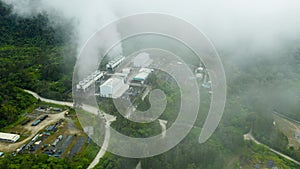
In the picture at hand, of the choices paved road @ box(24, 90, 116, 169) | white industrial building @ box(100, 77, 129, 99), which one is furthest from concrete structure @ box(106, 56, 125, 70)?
paved road @ box(24, 90, 116, 169)

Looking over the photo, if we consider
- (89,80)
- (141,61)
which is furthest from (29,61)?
(141,61)

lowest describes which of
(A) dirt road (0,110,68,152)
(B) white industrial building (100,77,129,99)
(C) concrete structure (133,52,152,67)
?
(A) dirt road (0,110,68,152)

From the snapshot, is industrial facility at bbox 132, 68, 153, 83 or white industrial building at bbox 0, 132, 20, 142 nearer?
white industrial building at bbox 0, 132, 20, 142

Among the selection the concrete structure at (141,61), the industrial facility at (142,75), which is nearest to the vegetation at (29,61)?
the industrial facility at (142,75)

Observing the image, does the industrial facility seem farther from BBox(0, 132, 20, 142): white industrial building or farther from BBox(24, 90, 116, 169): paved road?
BBox(0, 132, 20, 142): white industrial building

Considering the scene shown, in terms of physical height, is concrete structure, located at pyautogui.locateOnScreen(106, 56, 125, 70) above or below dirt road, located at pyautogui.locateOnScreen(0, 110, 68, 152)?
above

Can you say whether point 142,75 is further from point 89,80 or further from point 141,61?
point 89,80
